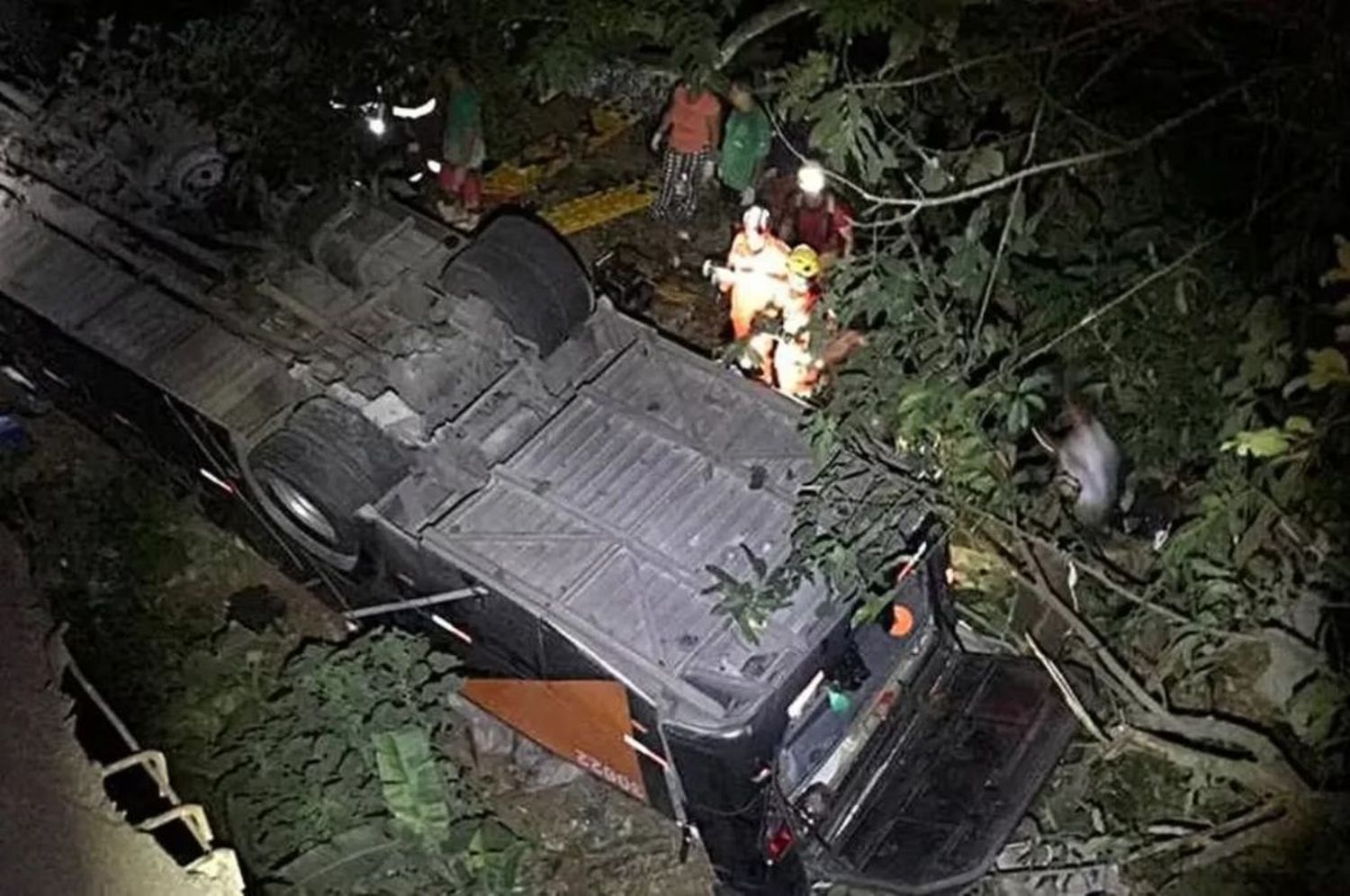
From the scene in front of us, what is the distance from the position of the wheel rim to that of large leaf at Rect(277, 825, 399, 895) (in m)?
1.30

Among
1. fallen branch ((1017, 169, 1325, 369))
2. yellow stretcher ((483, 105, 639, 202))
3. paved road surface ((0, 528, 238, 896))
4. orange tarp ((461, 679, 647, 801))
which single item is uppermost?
paved road surface ((0, 528, 238, 896))

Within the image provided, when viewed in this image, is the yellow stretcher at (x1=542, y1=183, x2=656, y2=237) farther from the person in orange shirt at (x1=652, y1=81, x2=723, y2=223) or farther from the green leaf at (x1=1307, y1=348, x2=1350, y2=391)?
the green leaf at (x1=1307, y1=348, x2=1350, y2=391)

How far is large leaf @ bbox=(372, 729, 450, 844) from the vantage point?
7.23 meters

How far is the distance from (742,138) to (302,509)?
3620 mm

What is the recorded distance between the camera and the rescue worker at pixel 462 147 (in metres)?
9.80

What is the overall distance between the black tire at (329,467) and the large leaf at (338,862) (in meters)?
1.23

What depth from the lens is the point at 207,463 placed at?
7797 mm

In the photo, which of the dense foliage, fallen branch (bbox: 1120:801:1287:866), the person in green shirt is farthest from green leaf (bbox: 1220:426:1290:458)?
the person in green shirt

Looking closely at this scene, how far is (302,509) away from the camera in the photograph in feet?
23.7

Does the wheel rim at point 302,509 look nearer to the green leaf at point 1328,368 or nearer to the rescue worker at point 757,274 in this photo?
the rescue worker at point 757,274

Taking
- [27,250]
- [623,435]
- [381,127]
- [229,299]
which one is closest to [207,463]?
[229,299]

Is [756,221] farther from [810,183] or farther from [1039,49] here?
[1039,49]

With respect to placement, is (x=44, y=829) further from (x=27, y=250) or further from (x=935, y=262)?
(x=27, y=250)

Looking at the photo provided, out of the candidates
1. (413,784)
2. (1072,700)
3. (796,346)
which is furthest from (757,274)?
(413,784)
